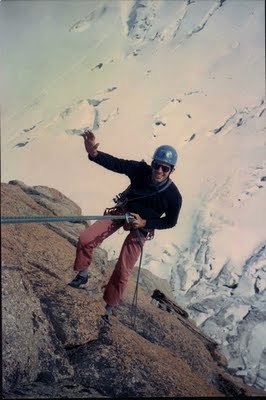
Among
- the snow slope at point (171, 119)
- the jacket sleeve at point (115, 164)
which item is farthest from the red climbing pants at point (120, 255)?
the snow slope at point (171, 119)

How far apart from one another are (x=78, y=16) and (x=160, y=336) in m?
72.1

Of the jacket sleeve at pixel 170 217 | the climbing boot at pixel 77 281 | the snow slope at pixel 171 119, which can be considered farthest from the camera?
the snow slope at pixel 171 119

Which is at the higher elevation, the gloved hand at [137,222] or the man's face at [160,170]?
the man's face at [160,170]

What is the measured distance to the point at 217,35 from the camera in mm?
66000

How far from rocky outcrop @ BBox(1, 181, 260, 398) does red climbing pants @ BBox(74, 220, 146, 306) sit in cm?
39

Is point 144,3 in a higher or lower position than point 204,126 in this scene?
higher

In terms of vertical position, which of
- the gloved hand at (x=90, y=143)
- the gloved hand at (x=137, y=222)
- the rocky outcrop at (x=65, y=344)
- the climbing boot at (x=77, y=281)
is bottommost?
the rocky outcrop at (x=65, y=344)

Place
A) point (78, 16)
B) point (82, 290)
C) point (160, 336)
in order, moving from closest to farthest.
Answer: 1. point (82, 290)
2. point (160, 336)
3. point (78, 16)

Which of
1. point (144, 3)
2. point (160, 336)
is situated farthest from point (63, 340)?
point (144, 3)

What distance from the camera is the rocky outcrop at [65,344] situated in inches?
186

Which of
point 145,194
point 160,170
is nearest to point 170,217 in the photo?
point 145,194

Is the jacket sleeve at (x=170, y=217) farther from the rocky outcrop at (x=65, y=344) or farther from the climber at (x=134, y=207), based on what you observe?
the rocky outcrop at (x=65, y=344)

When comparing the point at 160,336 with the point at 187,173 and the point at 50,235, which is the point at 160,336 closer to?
the point at 50,235

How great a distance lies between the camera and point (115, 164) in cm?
616
